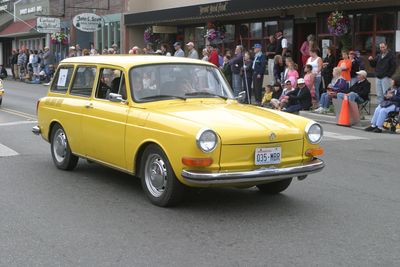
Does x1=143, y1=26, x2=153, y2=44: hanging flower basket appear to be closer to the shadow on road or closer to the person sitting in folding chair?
the person sitting in folding chair

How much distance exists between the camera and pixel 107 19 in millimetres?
33156

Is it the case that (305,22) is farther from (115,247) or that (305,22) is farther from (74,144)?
(115,247)

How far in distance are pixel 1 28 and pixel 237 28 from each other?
2840cm

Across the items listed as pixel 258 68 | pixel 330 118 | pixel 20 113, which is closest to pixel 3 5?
pixel 258 68

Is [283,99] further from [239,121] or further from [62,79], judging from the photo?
[239,121]

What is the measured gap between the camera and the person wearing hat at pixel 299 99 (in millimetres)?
16172

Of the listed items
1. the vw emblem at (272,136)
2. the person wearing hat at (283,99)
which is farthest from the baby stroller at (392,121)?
the vw emblem at (272,136)

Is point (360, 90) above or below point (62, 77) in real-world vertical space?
below

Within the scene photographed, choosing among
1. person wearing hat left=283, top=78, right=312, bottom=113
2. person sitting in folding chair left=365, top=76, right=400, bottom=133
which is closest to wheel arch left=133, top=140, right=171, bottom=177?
person sitting in folding chair left=365, top=76, right=400, bottom=133

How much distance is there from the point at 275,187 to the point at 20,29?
130ft

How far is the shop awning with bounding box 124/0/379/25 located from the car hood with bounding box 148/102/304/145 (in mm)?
11483

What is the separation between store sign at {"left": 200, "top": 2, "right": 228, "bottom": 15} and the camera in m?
21.9

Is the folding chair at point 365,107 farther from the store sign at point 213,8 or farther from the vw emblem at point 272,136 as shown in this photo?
the vw emblem at point 272,136

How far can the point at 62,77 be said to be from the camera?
8.40 meters
